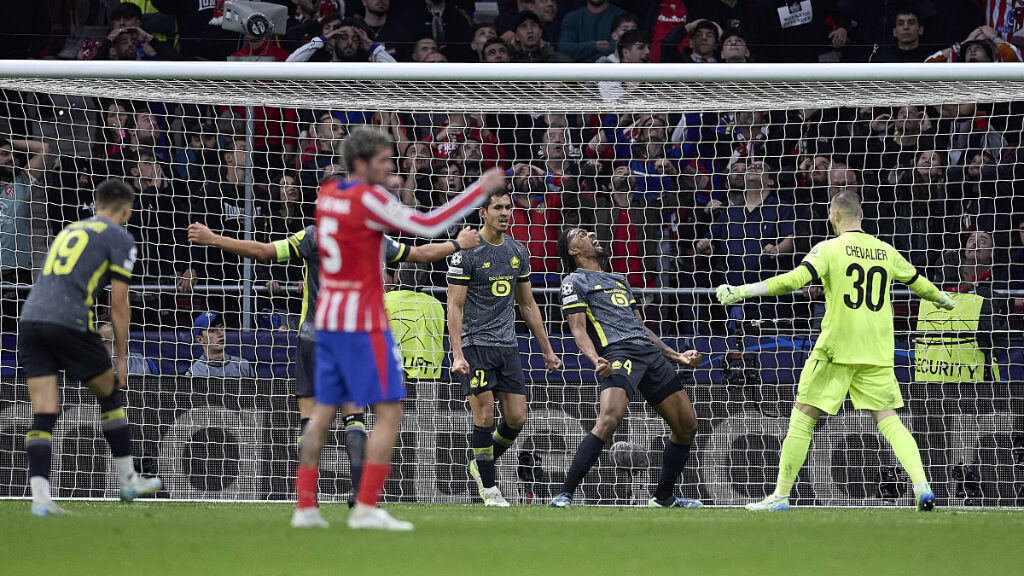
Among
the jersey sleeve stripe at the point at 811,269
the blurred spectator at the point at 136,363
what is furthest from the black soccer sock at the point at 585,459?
the blurred spectator at the point at 136,363

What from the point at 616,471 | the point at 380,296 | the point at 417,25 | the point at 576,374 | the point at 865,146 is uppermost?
the point at 417,25

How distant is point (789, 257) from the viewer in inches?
445

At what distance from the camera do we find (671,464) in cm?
844

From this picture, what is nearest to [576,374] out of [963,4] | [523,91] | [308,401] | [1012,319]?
[523,91]

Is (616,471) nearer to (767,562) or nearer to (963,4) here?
(767,562)

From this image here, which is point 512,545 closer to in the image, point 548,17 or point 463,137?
point 463,137

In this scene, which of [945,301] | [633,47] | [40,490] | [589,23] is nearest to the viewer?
[40,490]

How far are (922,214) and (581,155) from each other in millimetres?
3257

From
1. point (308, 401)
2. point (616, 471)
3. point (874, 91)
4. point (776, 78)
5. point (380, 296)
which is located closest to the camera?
point (380, 296)

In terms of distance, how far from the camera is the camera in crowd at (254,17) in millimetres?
11336

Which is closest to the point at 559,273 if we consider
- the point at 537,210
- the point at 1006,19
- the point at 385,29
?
the point at 537,210

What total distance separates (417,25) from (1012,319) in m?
6.93

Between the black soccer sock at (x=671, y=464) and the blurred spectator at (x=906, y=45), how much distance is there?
229 inches

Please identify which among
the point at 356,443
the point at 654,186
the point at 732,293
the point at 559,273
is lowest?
the point at 356,443
